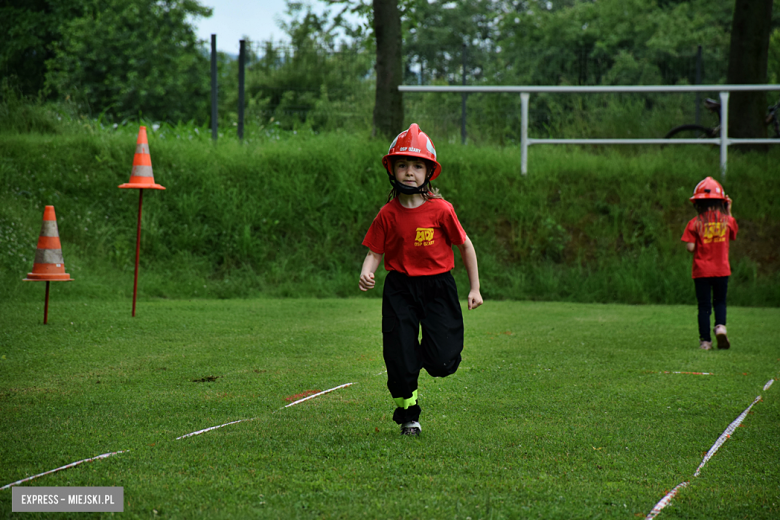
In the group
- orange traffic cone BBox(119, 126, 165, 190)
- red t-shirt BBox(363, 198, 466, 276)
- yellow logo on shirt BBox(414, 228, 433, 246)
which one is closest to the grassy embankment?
orange traffic cone BBox(119, 126, 165, 190)

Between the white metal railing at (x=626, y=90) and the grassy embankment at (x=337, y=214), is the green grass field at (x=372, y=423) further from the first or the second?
the white metal railing at (x=626, y=90)

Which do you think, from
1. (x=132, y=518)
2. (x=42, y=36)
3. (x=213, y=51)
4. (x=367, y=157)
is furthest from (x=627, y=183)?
(x=42, y=36)

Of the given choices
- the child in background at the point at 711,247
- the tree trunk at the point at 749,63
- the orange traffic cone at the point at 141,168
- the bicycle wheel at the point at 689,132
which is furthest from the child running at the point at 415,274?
the tree trunk at the point at 749,63

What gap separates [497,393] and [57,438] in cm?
270

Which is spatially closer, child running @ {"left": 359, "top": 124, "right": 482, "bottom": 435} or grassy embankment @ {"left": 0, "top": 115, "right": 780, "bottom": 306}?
child running @ {"left": 359, "top": 124, "right": 482, "bottom": 435}

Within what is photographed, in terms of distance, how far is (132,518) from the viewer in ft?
8.54

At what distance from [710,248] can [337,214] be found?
20.7 feet

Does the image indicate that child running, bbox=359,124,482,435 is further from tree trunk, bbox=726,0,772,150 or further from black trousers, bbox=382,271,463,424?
tree trunk, bbox=726,0,772,150

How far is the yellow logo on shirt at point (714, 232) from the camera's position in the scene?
7215 millimetres

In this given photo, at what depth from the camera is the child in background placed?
7137mm

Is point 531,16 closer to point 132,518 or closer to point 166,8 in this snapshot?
point 166,8

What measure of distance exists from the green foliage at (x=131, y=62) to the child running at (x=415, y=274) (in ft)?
95.2

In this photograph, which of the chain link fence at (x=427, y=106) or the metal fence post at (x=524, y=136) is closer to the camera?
the metal fence post at (x=524, y=136)

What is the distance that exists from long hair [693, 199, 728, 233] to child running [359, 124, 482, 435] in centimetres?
430
